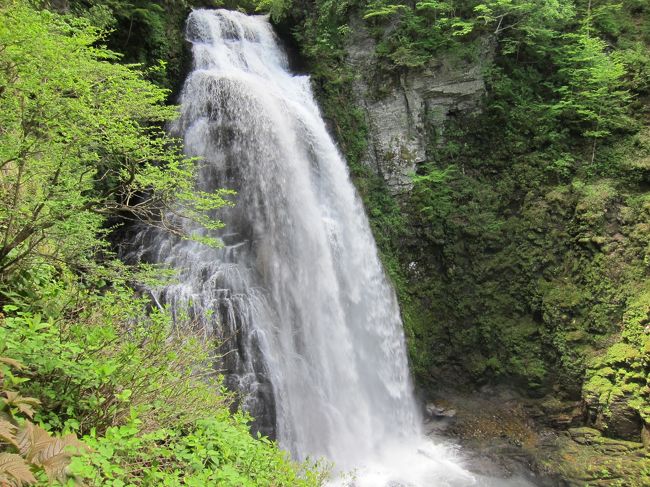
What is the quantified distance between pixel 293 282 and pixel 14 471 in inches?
284

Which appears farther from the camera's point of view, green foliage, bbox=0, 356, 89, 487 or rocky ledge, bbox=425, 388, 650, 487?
rocky ledge, bbox=425, 388, 650, 487

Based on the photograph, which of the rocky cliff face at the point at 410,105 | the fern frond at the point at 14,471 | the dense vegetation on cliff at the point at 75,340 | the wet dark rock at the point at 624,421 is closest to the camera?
the fern frond at the point at 14,471

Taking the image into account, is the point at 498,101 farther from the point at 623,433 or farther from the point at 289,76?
the point at 623,433

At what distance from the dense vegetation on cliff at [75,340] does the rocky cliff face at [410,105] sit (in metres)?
9.38

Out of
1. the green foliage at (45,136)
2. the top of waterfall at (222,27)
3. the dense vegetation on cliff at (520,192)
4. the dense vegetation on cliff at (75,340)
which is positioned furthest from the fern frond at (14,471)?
the top of waterfall at (222,27)

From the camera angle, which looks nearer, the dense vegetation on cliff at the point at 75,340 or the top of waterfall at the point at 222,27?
the dense vegetation on cliff at the point at 75,340

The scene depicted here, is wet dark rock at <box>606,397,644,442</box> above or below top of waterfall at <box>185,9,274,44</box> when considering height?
below

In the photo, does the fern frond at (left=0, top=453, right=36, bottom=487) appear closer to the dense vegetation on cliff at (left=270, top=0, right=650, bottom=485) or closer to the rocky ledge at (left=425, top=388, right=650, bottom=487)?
the rocky ledge at (left=425, top=388, right=650, bottom=487)

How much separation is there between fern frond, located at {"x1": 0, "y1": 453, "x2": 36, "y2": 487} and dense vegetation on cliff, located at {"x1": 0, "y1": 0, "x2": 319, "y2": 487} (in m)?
0.14

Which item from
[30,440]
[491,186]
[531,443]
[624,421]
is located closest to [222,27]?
[491,186]

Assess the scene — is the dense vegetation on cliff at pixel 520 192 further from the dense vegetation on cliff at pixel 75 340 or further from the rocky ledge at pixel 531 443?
the dense vegetation on cliff at pixel 75 340

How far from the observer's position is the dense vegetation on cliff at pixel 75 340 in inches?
97.1

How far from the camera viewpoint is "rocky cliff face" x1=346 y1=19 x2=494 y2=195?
1251 centimetres

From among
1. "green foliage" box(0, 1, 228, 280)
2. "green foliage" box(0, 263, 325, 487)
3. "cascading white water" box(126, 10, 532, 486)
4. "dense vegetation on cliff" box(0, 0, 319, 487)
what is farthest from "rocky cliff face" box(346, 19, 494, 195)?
"green foliage" box(0, 263, 325, 487)
